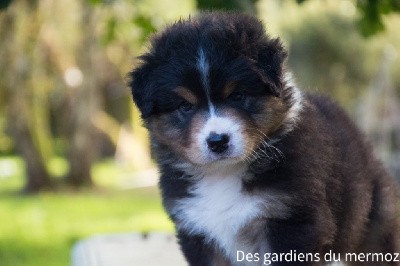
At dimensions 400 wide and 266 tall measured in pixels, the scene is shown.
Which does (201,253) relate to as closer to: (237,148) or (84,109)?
(237,148)

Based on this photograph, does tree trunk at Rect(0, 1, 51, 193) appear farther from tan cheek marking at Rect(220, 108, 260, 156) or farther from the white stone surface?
tan cheek marking at Rect(220, 108, 260, 156)

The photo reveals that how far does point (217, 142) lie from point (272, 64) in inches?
17.4

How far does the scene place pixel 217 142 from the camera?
329cm

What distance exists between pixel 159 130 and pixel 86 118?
14.3 metres

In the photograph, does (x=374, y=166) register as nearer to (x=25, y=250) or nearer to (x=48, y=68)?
(x=25, y=250)

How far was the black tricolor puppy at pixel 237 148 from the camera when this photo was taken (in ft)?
10.9

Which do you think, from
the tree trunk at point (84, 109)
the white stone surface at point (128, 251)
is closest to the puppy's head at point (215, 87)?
the white stone surface at point (128, 251)

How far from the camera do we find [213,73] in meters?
3.30

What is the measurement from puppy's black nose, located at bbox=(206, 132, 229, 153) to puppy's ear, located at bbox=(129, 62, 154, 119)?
384mm

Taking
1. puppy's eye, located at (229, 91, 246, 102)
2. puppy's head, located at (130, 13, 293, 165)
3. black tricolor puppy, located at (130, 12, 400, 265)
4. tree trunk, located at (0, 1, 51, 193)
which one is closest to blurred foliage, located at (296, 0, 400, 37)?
black tricolor puppy, located at (130, 12, 400, 265)

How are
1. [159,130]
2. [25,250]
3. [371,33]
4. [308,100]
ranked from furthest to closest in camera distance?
[25,250] < [371,33] < [308,100] < [159,130]

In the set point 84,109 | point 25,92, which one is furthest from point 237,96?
point 84,109

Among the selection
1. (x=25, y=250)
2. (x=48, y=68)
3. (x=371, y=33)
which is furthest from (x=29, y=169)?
(x=371, y=33)

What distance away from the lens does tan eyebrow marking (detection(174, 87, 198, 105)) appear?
3385 millimetres
